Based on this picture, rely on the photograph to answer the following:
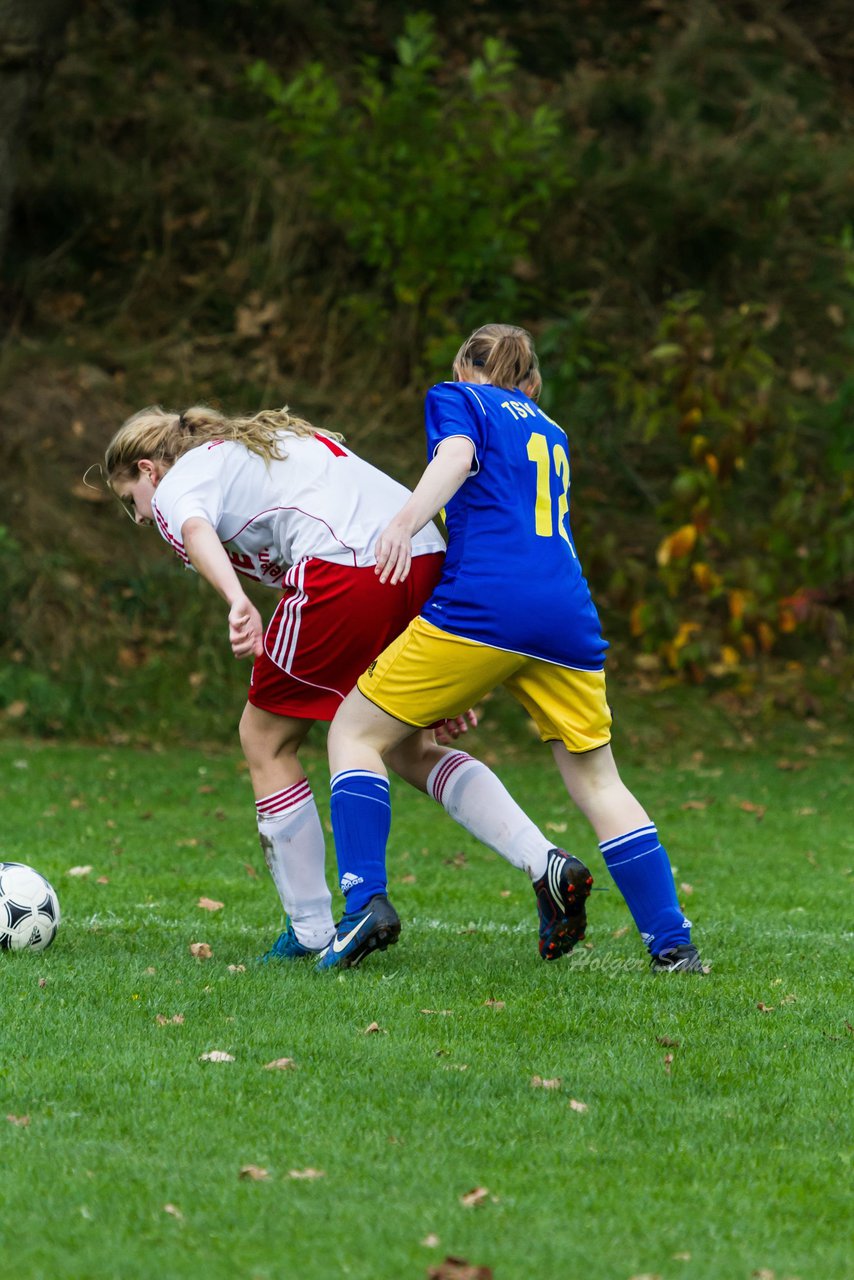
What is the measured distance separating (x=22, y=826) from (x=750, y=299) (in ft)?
32.0

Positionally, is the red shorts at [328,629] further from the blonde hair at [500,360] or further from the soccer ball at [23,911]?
the soccer ball at [23,911]

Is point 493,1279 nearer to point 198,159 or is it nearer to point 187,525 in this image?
point 187,525

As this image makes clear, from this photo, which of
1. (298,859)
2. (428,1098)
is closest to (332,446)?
(298,859)

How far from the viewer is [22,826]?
8453mm

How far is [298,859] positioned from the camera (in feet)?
16.7

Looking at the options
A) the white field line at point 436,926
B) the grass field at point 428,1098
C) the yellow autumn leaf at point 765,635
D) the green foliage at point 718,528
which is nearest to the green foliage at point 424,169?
the green foliage at point 718,528

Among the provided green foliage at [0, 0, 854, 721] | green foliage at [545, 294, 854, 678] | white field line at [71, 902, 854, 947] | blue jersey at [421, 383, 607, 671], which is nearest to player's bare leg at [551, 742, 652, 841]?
blue jersey at [421, 383, 607, 671]

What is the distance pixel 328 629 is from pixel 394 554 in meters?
0.46

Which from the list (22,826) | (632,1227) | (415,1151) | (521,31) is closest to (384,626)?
(415,1151)

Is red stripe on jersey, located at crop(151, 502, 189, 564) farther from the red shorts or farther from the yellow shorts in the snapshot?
the yellow shorts

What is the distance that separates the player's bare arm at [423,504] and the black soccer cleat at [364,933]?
3.07 feet

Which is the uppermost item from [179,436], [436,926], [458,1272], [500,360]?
[500,360]

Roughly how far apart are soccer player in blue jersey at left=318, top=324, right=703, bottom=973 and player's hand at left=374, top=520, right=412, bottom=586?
2.7 inches

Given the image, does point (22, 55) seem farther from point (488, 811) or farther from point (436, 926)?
point (488, 811)
